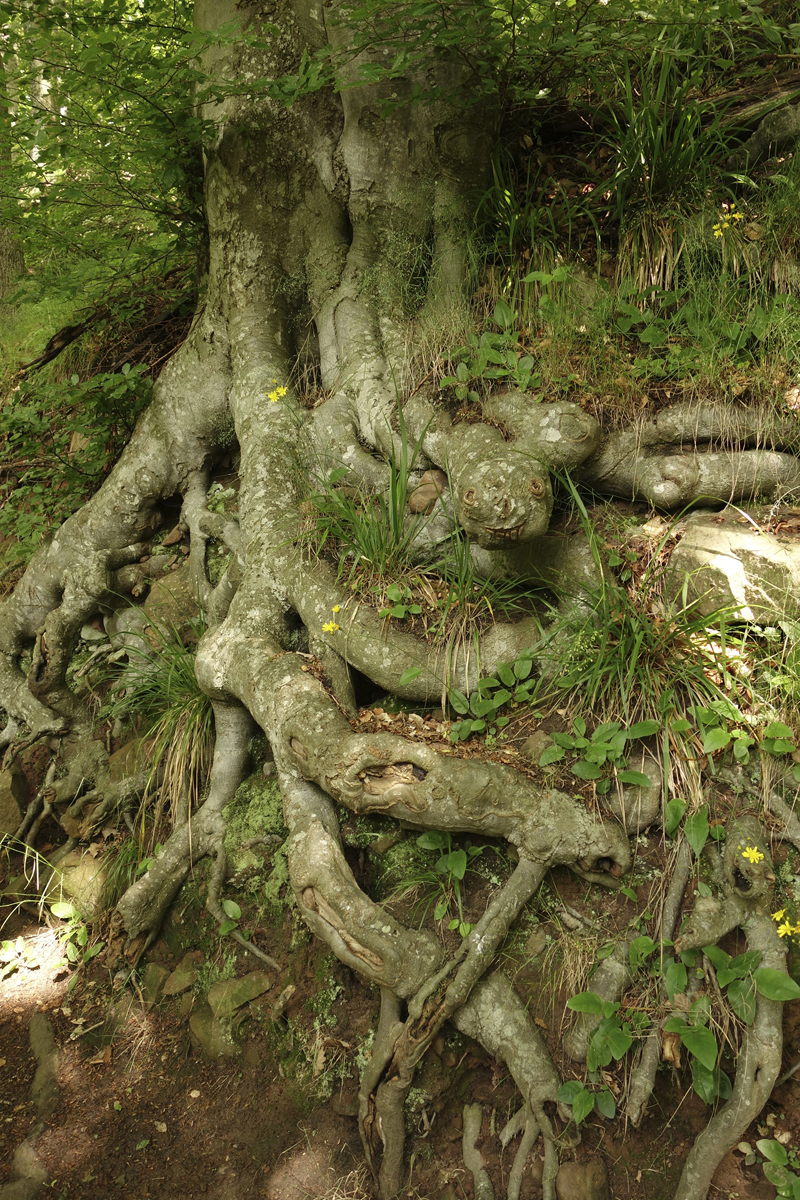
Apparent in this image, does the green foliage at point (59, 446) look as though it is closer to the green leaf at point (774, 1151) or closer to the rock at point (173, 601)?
the rock at point (173, 601)

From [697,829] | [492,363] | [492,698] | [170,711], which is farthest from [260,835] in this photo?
[492,363]

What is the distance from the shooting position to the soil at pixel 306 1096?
2.40m

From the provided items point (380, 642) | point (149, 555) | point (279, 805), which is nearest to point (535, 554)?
point (380, 642)

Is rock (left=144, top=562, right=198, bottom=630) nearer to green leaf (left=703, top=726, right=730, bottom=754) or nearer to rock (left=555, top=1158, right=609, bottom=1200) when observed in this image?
green leaf (left=703, top=726, right=730, bottom=754)

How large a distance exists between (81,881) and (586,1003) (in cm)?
257

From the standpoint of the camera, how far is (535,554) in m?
3.18

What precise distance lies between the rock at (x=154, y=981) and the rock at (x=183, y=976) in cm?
3

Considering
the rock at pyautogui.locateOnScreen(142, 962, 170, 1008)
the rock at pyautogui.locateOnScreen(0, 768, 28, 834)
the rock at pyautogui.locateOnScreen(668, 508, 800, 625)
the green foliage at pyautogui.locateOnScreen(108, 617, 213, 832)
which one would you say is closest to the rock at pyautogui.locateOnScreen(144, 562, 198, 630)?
the green foliage at pyautogui.locateOnScreen(108, 617, 213, 832)

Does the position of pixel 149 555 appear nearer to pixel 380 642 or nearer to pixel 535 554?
pixel 380 642

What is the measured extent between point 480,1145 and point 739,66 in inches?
207

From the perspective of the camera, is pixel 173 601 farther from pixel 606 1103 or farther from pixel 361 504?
pixel 606 1103

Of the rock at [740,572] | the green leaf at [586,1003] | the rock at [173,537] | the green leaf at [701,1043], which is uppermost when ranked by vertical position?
the rock at [740,572]

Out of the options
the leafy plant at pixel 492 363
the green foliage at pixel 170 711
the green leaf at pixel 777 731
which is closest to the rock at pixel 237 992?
the green foliage at pixel 170 711

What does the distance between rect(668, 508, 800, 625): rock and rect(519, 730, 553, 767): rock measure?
731 mm
